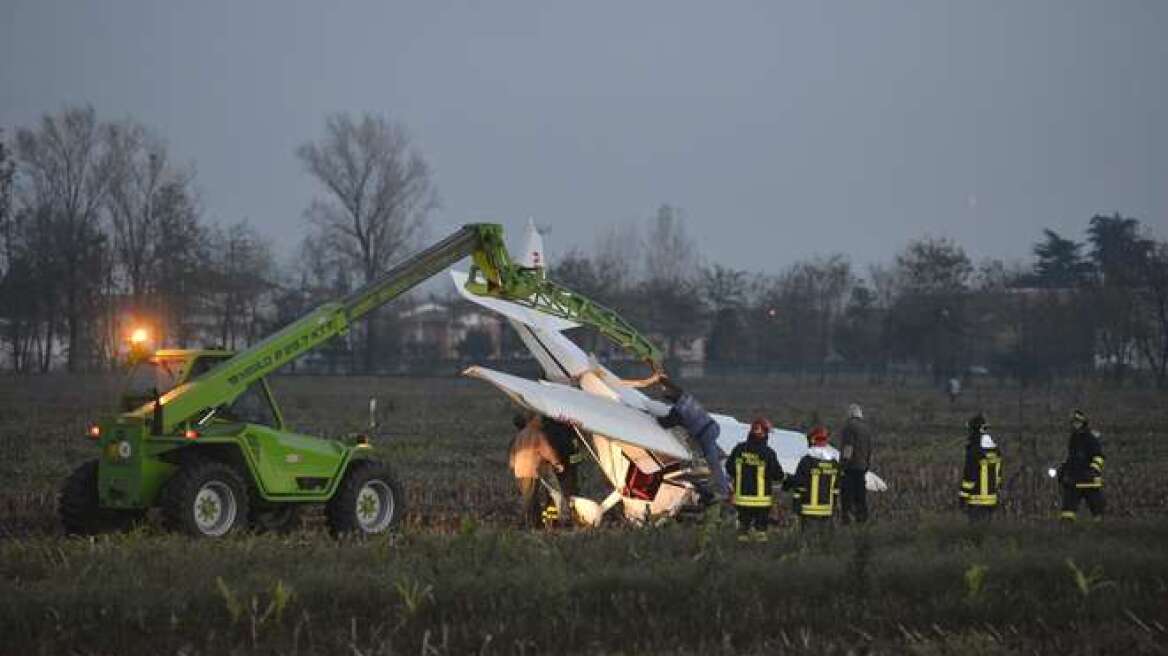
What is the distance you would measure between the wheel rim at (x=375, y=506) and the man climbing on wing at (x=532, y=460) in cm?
215

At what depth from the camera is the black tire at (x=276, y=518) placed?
18.2 m

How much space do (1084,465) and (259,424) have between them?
33.1ft

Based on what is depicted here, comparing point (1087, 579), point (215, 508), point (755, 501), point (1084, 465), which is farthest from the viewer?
point (1084, 465)

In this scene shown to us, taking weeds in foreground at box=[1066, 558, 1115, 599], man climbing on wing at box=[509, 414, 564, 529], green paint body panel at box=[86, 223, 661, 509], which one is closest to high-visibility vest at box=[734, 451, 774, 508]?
man climbing on wing at box=[509, 414, 564, 529]

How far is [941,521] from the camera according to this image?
16.9 m

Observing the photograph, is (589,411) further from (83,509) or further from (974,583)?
(974,583)

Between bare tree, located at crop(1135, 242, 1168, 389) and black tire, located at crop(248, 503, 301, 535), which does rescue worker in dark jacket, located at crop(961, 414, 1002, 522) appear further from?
bare tree, located at crop(1135, 242, 1168, 389)

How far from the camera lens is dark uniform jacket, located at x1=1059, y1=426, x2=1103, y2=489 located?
1955 cm

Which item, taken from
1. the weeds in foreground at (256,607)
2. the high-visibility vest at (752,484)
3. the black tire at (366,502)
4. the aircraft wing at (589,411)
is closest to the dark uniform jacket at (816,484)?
the high-visibility vest at (752,484)

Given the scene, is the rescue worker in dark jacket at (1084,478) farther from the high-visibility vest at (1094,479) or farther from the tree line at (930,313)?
the tree line at (930,313)

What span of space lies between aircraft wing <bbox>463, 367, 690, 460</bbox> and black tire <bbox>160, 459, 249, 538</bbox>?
3.21m

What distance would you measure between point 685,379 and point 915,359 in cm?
1836

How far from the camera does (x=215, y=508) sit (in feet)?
55.0

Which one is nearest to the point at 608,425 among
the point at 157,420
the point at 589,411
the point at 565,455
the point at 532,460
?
the point at 589,411
